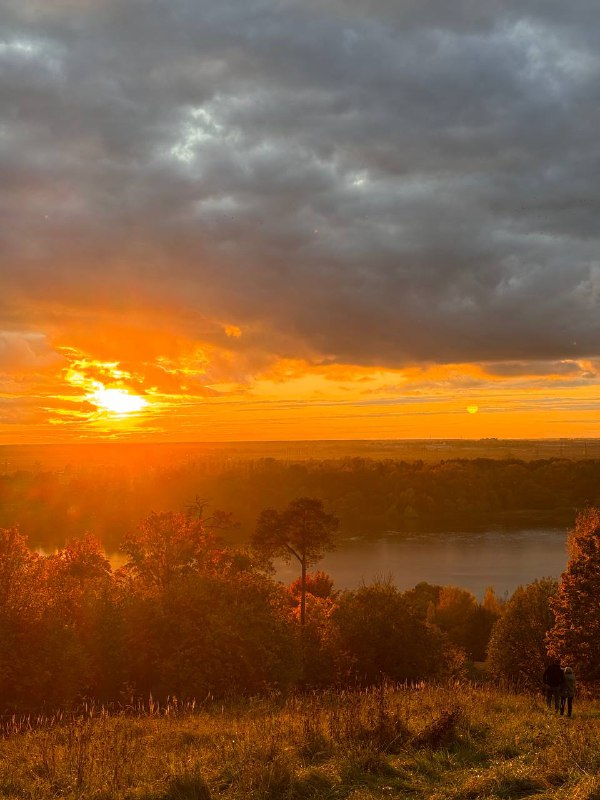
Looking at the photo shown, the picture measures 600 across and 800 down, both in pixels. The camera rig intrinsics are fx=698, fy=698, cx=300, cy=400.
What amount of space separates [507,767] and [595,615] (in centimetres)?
2551

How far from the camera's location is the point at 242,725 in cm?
1226

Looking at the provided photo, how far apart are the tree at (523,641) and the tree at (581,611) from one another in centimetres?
1188

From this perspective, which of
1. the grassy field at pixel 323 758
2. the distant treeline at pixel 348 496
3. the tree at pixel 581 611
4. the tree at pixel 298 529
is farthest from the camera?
the distant treeline at pixel 348 496

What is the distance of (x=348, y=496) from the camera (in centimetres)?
17600

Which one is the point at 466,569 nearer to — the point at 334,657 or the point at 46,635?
the point at 334,657

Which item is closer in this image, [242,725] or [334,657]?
[242,725]

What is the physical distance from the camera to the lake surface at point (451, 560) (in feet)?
315

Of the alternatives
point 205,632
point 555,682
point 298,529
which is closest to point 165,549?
point 205,632

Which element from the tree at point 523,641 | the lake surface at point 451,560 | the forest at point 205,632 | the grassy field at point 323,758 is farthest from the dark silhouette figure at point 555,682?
the lake surface at point 451,560

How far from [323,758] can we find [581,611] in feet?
85.4

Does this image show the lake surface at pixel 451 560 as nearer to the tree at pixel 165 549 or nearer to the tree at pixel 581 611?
the tree at pixel 165 549

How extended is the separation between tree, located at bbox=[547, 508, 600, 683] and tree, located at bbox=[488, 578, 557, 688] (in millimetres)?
11879

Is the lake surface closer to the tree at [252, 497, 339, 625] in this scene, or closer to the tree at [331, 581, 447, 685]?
the tree at [252, 497, 339, 625]

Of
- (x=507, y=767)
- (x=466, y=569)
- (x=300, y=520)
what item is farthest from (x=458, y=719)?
(x=466, y=569)
